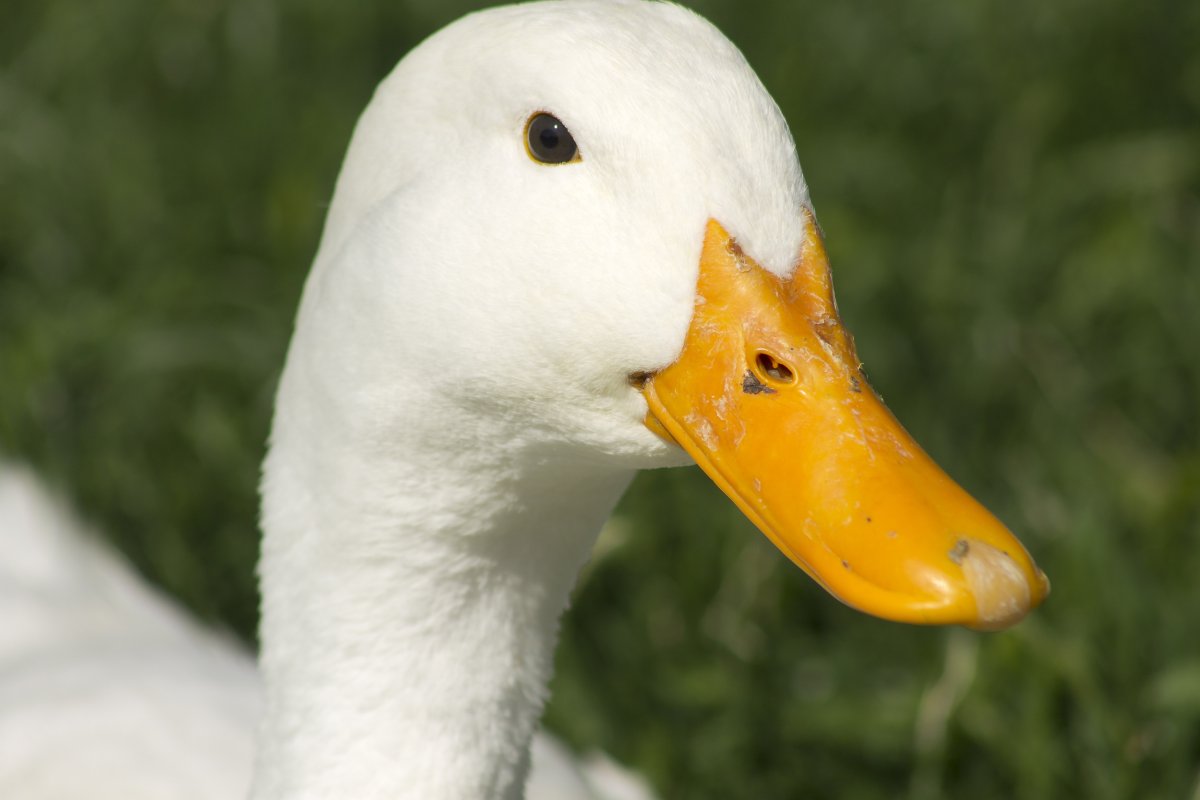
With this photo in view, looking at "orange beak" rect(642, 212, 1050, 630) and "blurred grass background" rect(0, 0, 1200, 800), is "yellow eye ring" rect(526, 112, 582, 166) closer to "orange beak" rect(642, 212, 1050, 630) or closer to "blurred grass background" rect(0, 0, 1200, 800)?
"orange beak" rect(642, 212, 1050, 630)

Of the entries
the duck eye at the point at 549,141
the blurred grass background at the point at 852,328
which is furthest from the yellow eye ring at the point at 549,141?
the blurred grass background at the point at 852,328

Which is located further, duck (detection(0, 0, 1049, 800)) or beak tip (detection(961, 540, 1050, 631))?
duck (detection(0, 0, 1049, 800))

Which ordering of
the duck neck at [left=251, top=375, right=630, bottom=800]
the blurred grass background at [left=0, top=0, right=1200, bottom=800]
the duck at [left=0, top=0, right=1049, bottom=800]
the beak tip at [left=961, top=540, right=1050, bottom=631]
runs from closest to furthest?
the beak tip at [left=961, top=540, right=1050, bottom=631] → the duck at [left=0, top=0, right=1049, bottom=800] → the duck neck at [left=251, top=375, right=630, bottom=800] → the blurred grass background at [left=0, top=0, right=1200, bottom=800]

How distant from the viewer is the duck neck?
6.20 ft

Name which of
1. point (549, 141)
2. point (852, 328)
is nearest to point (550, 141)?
point (549, 141)

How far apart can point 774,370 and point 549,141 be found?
0.35 m

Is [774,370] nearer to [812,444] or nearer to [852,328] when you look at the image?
[812,444]

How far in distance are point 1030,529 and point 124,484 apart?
6.63 ft

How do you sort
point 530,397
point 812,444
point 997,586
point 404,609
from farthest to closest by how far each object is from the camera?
point 404,609, point 530,397, point 812,444, point 997,586

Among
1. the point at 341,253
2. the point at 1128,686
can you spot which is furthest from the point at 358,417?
the point at 1128,686

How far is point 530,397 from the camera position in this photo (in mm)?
1702

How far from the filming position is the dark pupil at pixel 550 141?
1625mm

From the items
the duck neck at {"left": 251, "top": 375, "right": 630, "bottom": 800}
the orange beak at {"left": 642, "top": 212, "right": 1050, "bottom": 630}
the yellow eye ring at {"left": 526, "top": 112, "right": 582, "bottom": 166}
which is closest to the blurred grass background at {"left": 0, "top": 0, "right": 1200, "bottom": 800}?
the duck neck at {"left": 251, "top": 375, "right": 630, "bottom": 800}

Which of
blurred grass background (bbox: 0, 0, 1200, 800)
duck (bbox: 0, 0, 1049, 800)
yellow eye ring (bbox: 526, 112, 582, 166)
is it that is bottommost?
blurred grass background (bbox: 0, 0, 1200, 800)
